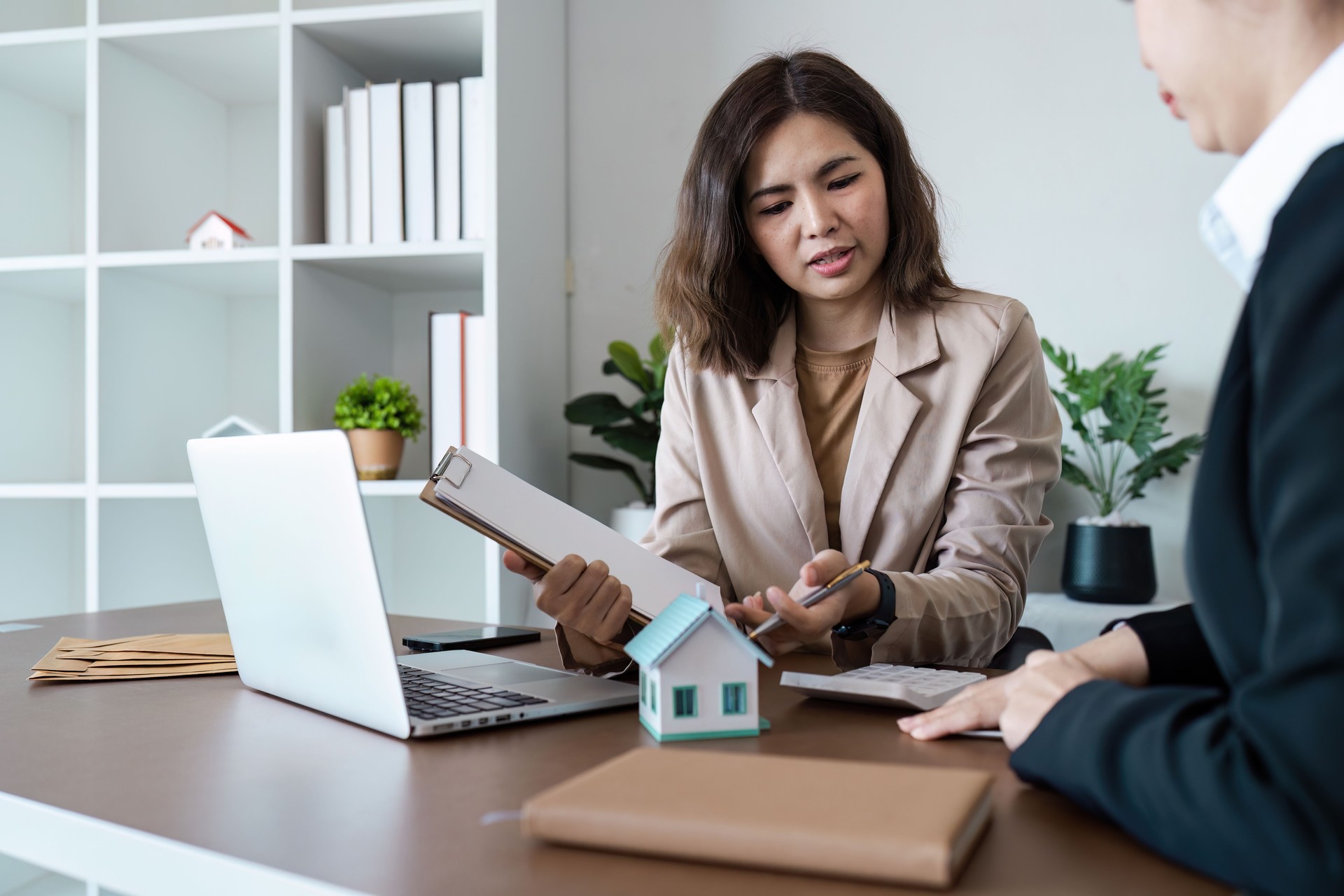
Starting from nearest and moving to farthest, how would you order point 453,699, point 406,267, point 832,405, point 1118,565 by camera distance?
point 453,699
point 832,405
point 1118,565
point 406,267

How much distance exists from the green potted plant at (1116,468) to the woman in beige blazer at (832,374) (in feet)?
2.89

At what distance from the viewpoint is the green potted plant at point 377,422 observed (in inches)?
88.3

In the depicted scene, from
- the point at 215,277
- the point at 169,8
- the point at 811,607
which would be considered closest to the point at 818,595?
the point at 811,607

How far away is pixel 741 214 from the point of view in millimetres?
1596

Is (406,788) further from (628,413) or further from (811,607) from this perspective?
(628,413)

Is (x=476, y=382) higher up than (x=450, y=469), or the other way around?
(x=476, y=382)

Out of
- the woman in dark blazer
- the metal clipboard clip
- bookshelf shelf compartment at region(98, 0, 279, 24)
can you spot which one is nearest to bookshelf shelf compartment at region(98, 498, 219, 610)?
bookshelf shelf compartment at region(98, 0, 279, 24)

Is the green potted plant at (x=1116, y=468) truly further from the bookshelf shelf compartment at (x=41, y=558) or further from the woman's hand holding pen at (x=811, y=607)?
the bookshelf shelf compartment at (x=41, y=558)

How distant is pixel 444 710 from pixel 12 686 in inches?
20.2

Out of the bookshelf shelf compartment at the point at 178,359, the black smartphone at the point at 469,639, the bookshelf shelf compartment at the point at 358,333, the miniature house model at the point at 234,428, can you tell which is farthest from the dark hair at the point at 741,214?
the bookshelf shelf compartment at the point at 178,359

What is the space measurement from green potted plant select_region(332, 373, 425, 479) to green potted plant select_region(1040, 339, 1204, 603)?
149 centimetres

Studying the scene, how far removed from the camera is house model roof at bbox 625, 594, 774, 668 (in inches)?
28.8

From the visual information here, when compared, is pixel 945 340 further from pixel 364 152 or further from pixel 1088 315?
pixel 364 152

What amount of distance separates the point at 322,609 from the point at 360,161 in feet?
5.73
